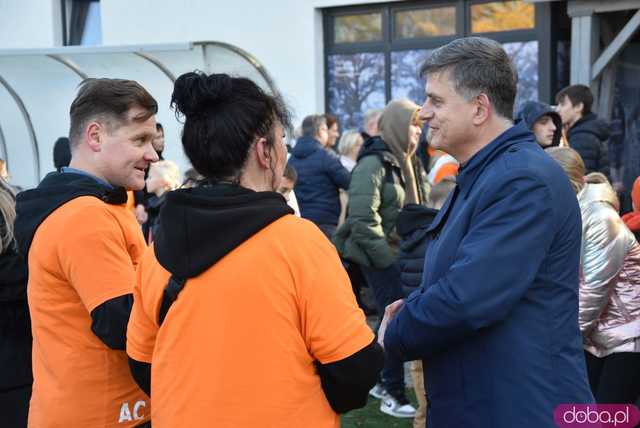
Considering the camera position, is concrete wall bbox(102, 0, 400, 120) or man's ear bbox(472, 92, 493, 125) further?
concrete wall bbox(102, 0, 400, 120)

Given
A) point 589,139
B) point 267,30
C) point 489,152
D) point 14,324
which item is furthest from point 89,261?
point 267,30

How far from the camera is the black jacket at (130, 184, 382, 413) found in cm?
203

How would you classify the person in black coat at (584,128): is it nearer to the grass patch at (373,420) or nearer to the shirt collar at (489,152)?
the grass patch at (373,420)

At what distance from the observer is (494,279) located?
89.7 inches

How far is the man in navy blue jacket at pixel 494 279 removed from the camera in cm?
229

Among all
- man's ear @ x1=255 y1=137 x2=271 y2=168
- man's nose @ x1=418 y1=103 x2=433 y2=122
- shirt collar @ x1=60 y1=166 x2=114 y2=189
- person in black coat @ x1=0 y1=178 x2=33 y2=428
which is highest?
man's nose @ x1=418 y1=103 x2=433 y2=122

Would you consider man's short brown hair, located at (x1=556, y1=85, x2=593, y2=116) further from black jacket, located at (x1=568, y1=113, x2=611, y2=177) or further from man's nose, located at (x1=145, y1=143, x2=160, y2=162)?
man's nose, located at (x1=145, y1=143, x2=160, y2=162)

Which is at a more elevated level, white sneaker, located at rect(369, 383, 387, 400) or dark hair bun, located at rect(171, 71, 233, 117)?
dark hair bun, located at rect(171, 71, 233, 117)

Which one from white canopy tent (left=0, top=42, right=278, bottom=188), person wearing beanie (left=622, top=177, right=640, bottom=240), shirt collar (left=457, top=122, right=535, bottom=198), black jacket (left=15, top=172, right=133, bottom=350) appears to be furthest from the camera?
white canopy tent (left=0, top=42, right=278, bottom=188)

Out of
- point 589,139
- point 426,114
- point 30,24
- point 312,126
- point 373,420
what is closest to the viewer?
point 426,114

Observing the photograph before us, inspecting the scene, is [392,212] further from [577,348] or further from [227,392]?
[227,392]

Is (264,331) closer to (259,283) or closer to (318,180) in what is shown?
(259,283)

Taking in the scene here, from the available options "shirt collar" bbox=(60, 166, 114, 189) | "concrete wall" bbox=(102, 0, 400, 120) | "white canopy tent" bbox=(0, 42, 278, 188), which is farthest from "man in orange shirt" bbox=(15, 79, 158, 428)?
"concrete wall" bbox=(102, 0, 400, 120)

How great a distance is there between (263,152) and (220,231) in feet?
0.79
